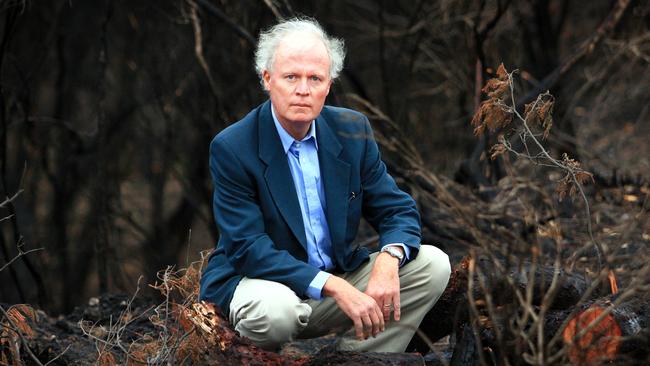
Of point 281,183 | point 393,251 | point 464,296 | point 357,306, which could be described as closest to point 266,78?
point 281,183

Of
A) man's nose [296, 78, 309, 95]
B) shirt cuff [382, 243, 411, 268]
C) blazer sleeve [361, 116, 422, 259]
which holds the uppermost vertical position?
man's nose [296, 78, 309, 95]

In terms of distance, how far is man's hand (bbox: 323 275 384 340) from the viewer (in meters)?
3.77

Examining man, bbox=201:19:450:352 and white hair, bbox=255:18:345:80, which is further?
white hair, bbox=255:18:345:80

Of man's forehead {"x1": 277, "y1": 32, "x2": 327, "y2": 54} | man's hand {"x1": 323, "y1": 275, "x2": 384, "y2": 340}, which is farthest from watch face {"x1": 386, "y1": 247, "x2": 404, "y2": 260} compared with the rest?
man's forehead {"x1": 277, "y1": 32, "x2": 327, "y2": 54}

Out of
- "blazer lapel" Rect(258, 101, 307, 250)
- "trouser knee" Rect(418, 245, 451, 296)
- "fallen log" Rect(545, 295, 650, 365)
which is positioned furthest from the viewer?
"trouser knee" Rect(418, 245, 451, 296)

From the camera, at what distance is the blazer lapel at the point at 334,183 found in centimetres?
404

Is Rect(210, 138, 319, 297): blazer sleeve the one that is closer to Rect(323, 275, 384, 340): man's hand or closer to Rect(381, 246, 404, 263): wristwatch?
Rect(323, 275, 384, 340): man's hand

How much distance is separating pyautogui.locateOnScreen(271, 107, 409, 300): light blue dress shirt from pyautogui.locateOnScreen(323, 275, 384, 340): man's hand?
0.25m

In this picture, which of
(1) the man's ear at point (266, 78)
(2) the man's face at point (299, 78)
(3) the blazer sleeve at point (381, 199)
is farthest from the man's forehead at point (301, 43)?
(3) the blazer sleeve at point (381, 199)

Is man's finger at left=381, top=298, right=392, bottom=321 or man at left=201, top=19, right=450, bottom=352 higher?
man at left=201, top=19, right=450, bottom=352

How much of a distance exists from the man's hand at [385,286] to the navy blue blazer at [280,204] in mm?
143

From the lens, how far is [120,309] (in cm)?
580

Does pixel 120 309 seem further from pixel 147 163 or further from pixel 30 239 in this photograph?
pixel 147 163

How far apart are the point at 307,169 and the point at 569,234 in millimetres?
2823
